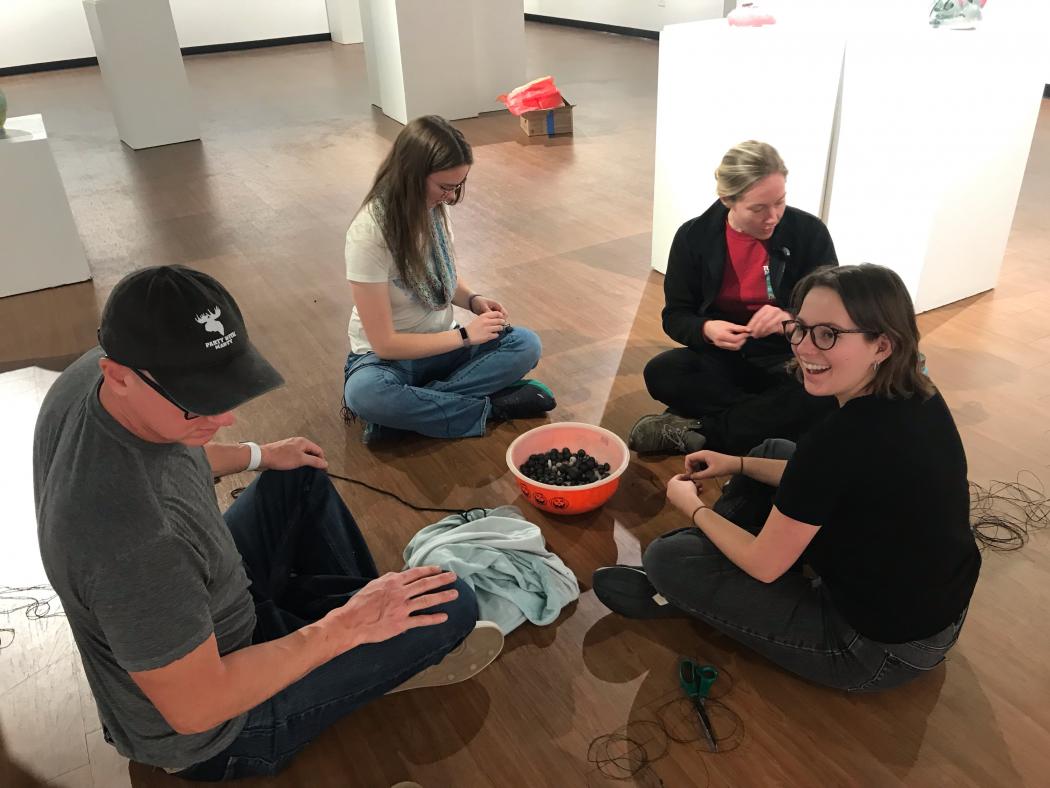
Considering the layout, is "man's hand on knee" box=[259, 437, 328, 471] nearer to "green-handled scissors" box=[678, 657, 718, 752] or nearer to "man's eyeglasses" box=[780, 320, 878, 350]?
"green-handled scissors" box=[678, 657, 718, 752]

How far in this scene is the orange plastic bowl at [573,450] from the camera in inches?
96.0

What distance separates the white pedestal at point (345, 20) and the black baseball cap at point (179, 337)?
11766 millimetres

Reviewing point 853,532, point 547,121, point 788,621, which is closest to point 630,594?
point 788,621

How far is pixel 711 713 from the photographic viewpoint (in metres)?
1.92

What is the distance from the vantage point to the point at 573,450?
2.68m

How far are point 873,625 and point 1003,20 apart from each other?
2.88m

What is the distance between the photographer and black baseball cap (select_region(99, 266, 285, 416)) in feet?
3.93

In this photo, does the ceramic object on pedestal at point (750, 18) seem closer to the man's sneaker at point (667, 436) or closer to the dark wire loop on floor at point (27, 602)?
the man's sneaker at point (667, 436)

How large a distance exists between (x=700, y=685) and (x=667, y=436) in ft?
3.33

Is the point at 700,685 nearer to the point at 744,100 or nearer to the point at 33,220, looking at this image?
the point at 744,100

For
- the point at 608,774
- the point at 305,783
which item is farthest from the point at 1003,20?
the point at 305,783

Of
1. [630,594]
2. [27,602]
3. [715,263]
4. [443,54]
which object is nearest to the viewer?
[630,594]

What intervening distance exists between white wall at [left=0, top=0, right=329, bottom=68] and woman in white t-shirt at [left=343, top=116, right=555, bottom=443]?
9.28 m

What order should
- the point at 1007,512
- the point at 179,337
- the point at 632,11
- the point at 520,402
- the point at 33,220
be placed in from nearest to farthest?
the point at 179,337
the point at 1007,512
the point at 520,402
the point at 33,220
the point at 632,11
